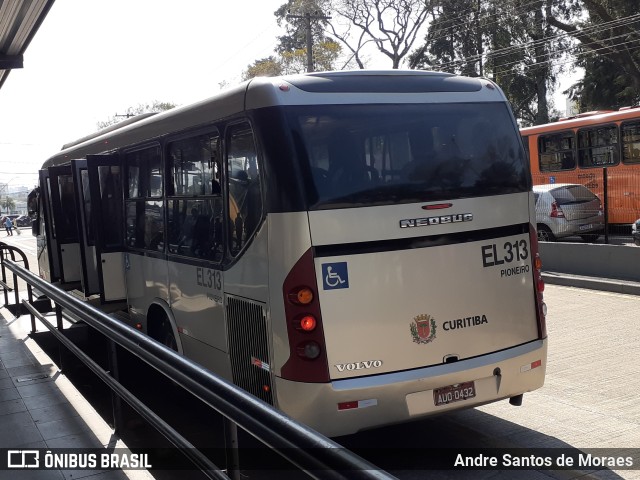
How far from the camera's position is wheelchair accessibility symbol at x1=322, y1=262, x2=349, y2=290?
4.88m

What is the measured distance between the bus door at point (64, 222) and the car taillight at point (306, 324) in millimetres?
7263

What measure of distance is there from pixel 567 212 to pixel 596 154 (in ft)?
14.9

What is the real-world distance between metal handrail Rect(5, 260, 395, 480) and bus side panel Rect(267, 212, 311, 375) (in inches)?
41.0

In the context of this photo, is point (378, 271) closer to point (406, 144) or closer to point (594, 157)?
point (406, 144)

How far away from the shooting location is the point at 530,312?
5.64m

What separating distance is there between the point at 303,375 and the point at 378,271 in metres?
0.88

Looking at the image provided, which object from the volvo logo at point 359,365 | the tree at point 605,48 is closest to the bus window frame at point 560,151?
the tree at point 605,48

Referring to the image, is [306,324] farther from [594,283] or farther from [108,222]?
[594,283]

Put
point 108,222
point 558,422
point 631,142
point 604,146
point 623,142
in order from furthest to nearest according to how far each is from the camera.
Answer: point 604,146 < point 623,142 < point 631,142 < point 108,222 < point 558,422

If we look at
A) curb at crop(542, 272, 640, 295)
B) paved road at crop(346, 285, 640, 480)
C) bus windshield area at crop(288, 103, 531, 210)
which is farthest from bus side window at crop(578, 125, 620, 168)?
bus windshield area at crop(288, 103, 531, 210)

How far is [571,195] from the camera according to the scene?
17000 millimetres

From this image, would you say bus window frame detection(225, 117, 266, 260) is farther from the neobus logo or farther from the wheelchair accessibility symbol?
the neobus logo

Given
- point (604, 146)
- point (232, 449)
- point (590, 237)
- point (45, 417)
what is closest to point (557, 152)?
point (604, 146)

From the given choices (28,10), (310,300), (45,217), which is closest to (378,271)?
(310,300)
